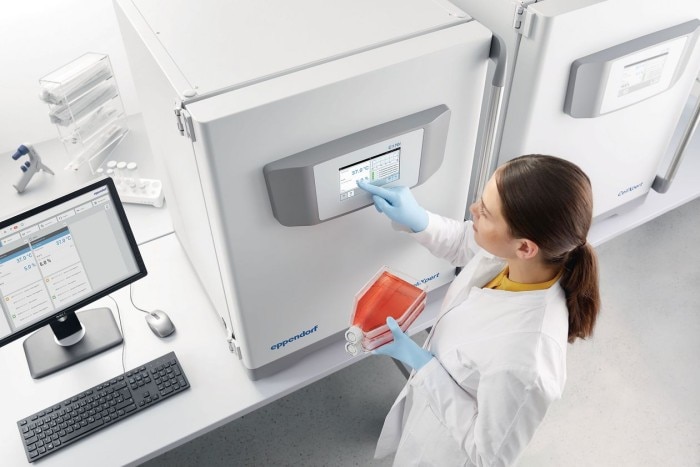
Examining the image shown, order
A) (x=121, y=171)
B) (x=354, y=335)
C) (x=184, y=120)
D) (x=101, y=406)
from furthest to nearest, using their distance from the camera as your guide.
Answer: (x=121, y=171)
(x=101, y=406)
(x=354, y=335)
(x=184, y=120)

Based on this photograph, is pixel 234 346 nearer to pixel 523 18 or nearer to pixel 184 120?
pixel 184 120

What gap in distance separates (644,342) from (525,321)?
54.2 inches

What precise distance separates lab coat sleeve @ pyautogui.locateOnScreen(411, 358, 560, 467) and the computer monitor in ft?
2.30

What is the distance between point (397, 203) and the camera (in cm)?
120

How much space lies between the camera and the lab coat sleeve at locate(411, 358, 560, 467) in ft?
3.66

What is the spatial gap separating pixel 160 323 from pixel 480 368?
761mm

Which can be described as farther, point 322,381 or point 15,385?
point 322,381

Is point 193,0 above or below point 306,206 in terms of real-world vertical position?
above

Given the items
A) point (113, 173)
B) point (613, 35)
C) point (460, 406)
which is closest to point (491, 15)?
point (613, 35)

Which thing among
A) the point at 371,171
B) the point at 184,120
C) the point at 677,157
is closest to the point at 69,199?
the point at 184,120

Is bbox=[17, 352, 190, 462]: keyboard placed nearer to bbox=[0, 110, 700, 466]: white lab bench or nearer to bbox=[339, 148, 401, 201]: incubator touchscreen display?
bbox=[0, 110, 700, 466]: white lab bench

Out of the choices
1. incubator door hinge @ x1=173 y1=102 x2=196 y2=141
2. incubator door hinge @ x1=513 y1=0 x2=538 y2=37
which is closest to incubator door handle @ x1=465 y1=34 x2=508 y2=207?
incubator door hinge @ x1=513 y1=0 x2=538 y2=37

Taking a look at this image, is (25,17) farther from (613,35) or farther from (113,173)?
(613,35)

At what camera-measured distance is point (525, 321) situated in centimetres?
116
